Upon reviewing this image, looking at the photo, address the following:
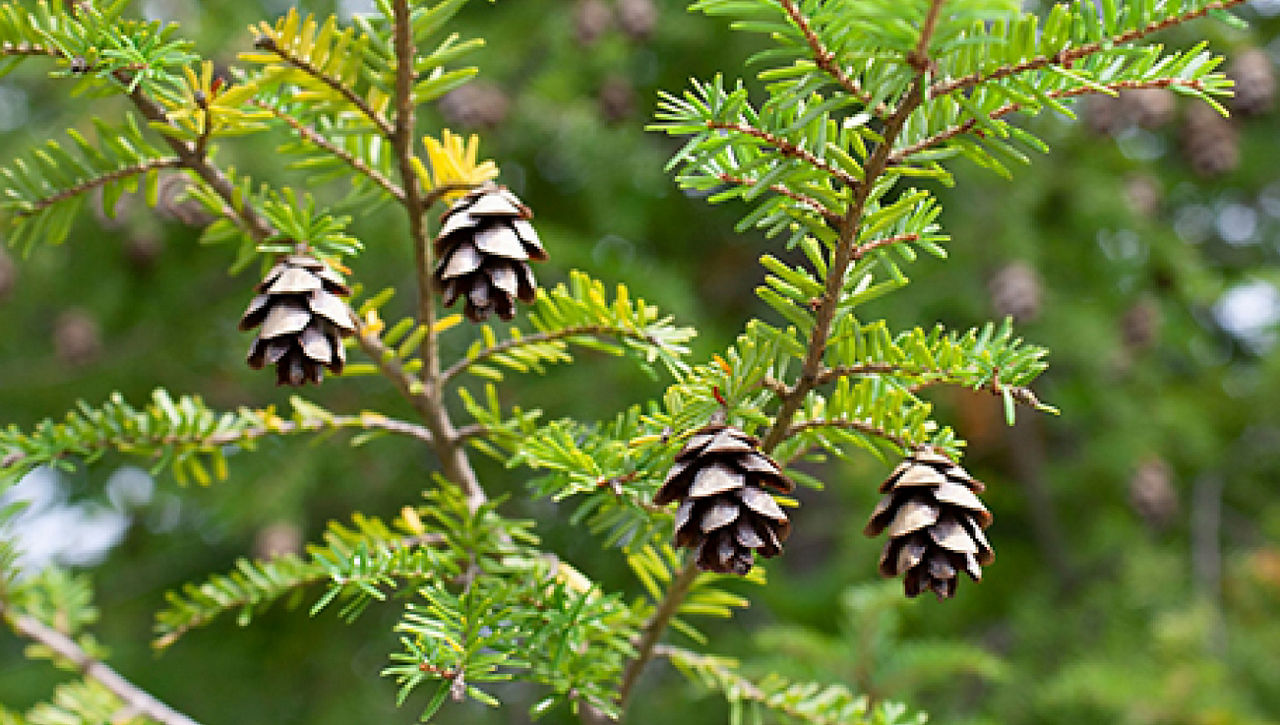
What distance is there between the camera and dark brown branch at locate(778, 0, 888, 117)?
1.23ft

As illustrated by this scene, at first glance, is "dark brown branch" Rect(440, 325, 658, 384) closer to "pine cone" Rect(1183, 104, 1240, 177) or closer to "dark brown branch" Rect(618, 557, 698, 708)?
"dark brown branch" Rect(618, 557, 698, 708)

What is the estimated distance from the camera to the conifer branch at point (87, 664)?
696mm

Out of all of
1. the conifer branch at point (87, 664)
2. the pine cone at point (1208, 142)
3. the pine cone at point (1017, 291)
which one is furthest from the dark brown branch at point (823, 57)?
the pine cone at point (1208, 142)

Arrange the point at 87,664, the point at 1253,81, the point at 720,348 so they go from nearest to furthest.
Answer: the point at 87,664 → the point at 720,348 → the point at 1253,81

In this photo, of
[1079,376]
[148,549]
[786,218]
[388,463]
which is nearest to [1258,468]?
[1079,376]

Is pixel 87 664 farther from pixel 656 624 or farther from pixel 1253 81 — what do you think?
pixel 1253 81

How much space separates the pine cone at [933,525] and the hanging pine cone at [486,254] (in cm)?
23

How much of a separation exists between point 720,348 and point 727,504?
1034 mm

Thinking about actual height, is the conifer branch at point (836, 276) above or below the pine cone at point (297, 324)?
above

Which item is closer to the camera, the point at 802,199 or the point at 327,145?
the point at 802,199

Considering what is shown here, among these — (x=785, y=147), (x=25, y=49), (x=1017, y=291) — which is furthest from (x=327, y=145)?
(x=1017, y=291)

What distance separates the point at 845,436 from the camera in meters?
0.51

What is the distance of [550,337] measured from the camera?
61cm

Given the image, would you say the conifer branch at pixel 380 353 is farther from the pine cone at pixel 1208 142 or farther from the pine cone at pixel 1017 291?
the pine cone at pixel 1208 142
